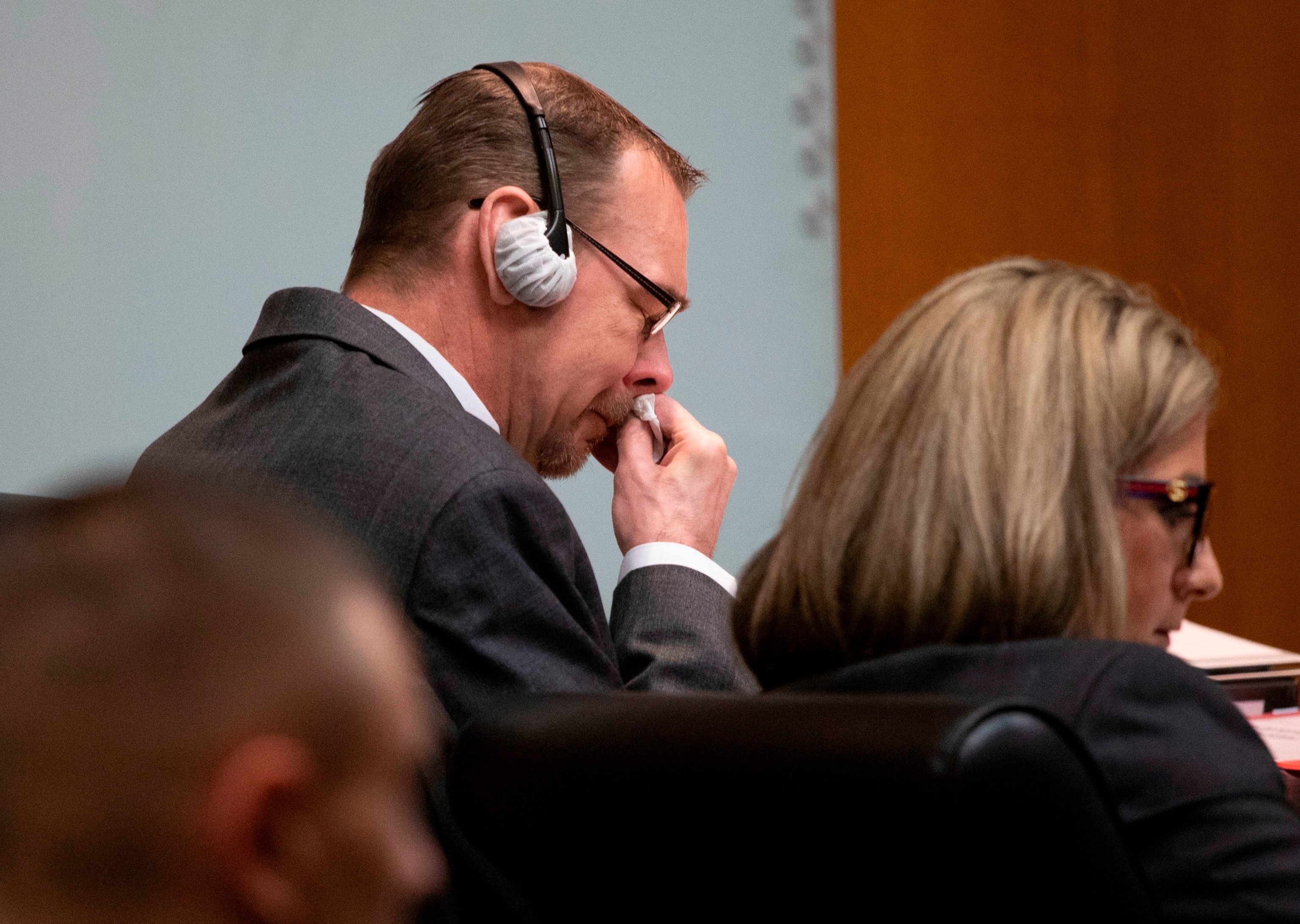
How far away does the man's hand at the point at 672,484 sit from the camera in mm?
1573

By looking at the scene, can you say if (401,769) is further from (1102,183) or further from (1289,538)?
(1289,538)

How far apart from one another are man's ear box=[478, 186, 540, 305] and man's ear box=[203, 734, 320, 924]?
3.31ft

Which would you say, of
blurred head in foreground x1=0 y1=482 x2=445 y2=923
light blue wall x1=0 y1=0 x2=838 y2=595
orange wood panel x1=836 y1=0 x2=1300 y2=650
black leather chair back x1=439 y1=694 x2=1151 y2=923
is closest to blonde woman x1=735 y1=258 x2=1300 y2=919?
black leather chair back x1=439 y1=694 x2=1151 y2=923

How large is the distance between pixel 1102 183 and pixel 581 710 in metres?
2.80

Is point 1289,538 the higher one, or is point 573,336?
point 573,336

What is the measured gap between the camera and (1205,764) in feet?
2.26

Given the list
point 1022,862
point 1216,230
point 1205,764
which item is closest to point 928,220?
point 1216,230

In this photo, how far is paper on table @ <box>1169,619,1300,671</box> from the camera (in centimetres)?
173

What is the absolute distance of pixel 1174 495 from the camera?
2.84 feet

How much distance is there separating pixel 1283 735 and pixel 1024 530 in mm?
828

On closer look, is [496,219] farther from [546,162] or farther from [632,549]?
[632,549]

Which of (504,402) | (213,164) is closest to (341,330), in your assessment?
(504,402)

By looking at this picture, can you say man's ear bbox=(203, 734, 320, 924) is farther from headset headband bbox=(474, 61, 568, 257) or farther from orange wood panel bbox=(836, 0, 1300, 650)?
orange wood panel bbox=(836, 0, 1300, 650)

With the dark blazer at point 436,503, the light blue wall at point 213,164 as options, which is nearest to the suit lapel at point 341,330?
the dark blazer at point 436,503
